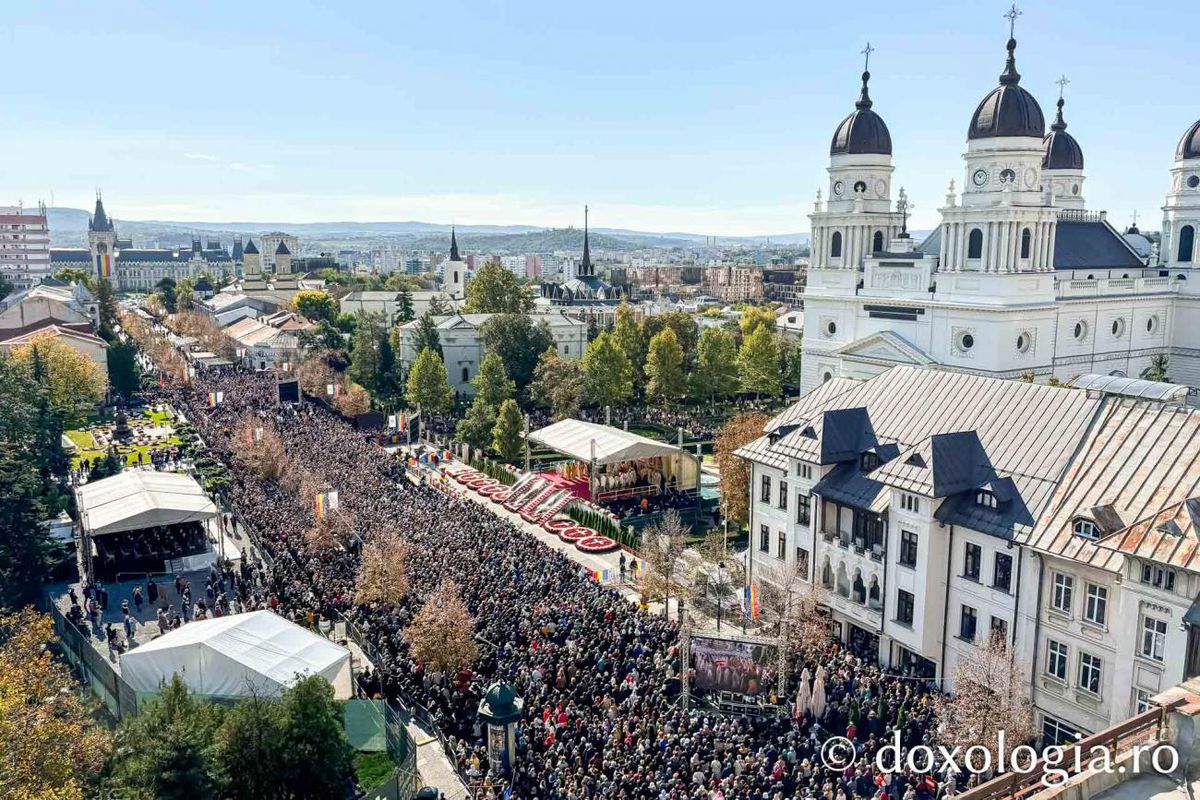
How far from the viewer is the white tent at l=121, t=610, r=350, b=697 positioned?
2352 cm

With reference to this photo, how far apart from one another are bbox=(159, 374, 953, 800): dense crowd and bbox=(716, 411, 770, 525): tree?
317 inches

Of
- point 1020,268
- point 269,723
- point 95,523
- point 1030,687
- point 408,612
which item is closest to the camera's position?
point 269,723

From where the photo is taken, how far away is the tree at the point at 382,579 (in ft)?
97.5

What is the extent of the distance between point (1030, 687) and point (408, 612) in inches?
739

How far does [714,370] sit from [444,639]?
2028 inches

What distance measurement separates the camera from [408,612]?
2967cm

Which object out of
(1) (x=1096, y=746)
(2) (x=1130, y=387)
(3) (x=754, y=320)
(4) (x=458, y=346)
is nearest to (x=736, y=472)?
(2) (x=1130, y=387)

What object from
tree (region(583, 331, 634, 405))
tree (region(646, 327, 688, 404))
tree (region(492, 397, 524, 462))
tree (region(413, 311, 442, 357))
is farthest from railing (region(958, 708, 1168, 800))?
tree (region(413, 311, 442, 357))

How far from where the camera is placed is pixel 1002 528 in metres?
25.8

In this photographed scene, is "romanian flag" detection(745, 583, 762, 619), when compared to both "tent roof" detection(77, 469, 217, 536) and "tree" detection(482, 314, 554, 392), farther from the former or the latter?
"tree" detection(482, 314, 554, 392)

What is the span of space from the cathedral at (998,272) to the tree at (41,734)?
49.7 m

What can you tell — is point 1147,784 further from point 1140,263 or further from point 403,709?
point 1140,263

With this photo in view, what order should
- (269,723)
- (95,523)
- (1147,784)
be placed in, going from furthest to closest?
1. (95,523)
2. (269,723)
3. (1147,784)

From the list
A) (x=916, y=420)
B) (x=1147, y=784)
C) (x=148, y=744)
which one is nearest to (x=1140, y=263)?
(x=916, y=420)
